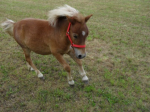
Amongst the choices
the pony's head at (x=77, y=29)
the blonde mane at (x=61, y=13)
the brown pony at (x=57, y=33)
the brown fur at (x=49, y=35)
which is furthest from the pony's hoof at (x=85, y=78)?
the blonde mane at (x=61, y=13)

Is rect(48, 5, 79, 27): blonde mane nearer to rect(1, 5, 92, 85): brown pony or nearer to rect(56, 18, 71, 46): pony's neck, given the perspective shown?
rect(1, 5, 92, 85): brown pony

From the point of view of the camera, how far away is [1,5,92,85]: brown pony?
2521 mm

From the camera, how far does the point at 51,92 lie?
3.25m

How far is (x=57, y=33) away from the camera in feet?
9.66

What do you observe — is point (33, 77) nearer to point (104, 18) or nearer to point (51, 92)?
point (51, 92)

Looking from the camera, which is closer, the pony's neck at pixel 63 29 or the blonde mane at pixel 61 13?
the blonde mane at pixel 61 13

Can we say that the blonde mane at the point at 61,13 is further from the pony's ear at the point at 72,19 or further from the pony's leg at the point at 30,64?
the pony's leg at the point at 30,64

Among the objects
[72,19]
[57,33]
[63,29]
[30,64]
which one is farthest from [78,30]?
[30,64]

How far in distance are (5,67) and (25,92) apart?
1.30m

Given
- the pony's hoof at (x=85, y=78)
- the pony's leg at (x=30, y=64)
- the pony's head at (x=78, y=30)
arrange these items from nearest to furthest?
the pony's head at (x=78, y=30) → the pony's hoof at (x=85, y=78) → the pony's leg at (x=30, y=64)

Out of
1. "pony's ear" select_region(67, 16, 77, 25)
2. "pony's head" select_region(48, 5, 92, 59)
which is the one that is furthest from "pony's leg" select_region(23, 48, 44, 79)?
"pony's ear" select_region(67, 16, 77, 25)

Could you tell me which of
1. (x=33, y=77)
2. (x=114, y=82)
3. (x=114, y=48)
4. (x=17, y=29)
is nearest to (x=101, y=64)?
(x=114, y=82)

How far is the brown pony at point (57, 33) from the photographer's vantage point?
252 cm

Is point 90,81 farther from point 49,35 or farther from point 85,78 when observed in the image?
point 49,35
